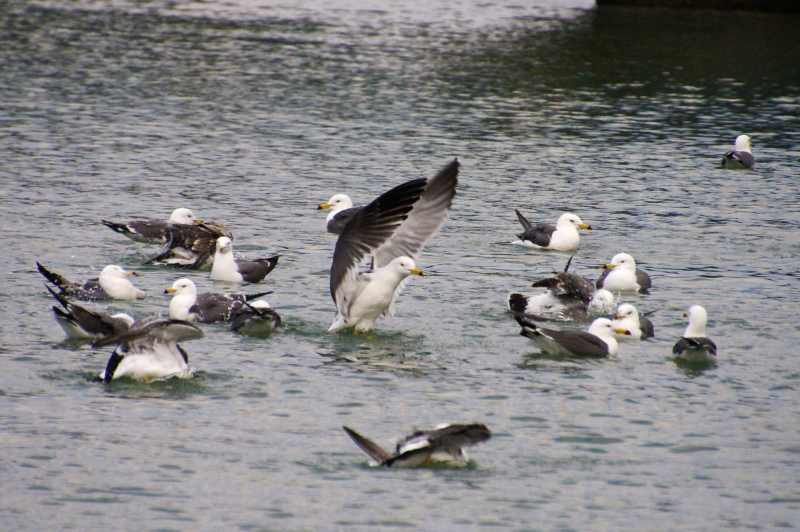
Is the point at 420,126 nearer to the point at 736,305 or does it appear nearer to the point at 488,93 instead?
the point at 488,93

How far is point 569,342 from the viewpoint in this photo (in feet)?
54.6

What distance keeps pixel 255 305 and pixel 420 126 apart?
61.5ft

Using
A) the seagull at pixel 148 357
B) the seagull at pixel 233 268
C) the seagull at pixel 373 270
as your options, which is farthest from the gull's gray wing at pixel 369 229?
the seagull at pixel 148 357

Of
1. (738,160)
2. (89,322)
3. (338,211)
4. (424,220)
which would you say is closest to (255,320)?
(89,322)

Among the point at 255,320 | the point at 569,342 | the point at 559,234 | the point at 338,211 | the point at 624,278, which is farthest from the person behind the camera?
the point at 338,211

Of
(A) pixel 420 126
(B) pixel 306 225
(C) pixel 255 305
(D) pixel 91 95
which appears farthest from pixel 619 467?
(D) pixel 91 95

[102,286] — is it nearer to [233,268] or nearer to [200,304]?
[200,304]

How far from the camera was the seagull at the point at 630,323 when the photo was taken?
56.5 feet

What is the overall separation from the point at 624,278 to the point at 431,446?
24.8 feet

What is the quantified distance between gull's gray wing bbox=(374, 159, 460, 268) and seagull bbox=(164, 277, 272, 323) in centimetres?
174

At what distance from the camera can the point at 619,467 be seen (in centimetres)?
1344

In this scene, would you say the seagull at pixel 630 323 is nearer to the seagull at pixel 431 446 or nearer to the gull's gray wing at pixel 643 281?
the gull's gray wing at pixel 643 281

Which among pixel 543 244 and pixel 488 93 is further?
pixel 488 93

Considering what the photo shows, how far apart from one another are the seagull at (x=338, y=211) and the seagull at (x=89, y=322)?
6838 mm
